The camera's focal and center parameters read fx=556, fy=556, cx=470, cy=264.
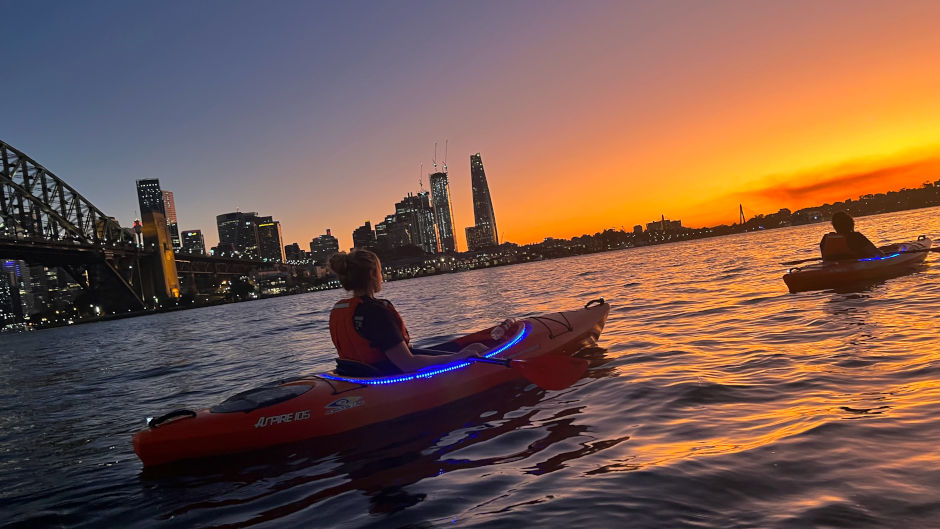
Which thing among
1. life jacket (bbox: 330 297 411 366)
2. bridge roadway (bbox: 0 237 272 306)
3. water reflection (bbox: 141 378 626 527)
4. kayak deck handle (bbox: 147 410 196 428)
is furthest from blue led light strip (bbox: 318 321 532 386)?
bridge roadway (bbox: 0 237 272 306)

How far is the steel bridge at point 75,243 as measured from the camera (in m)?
61.1

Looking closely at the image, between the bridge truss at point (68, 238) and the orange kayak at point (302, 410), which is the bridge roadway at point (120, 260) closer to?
the bridge truss at point (68, 238)

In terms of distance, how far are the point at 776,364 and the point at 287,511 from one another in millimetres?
5046

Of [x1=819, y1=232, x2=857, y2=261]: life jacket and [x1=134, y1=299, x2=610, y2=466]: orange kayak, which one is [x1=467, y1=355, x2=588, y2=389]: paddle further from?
[x1=819, y1=232, x2=857, y2=261]: life jacket

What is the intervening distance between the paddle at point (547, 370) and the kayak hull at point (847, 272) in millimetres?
7941

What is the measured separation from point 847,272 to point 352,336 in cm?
1039

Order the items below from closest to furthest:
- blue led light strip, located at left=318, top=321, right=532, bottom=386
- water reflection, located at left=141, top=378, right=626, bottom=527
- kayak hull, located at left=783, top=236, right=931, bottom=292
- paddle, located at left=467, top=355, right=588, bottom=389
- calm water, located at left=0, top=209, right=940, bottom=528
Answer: calm water, located at left=0, top=209, right=940, bottom=528, water reflection, located at left=141, top=378, right=626, bottom=527, blue led light strip, located at left=318, top=321, right=532, bottom=386, paddle, located at left=467, top=355, right=588, bottom=389, kayak hull, located at left=783, top=236, right=931, bottom=292

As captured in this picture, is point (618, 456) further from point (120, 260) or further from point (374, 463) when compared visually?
point (120, 260)

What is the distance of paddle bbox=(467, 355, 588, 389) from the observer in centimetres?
565

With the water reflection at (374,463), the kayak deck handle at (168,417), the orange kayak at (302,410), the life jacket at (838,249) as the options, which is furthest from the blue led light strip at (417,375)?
the life jacket at (838,249)

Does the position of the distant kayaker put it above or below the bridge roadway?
below

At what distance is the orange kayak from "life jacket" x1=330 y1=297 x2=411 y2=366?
0.64 feet

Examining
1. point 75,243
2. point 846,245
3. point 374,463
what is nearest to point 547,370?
point 374,463

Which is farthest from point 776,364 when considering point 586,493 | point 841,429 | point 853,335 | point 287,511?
point 287,511
